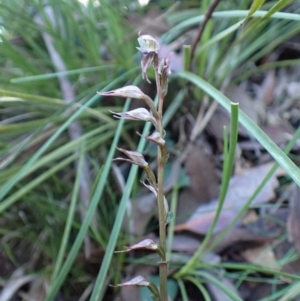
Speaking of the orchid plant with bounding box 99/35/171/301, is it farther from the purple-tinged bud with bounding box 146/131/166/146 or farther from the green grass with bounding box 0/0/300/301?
the green grass with bounding box 0/0/300/301

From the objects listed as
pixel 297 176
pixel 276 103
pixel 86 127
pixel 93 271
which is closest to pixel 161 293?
pixel 297 176

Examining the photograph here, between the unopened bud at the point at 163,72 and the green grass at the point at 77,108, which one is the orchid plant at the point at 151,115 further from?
the green grass at the point at 77,108

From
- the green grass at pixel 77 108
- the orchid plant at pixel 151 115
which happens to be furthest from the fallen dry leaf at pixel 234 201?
the orchid plant at pixel 151 115

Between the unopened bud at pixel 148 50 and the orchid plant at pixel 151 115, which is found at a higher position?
the unopened bud at pixel 148 50

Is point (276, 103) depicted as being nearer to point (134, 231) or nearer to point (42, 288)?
point (134, 231)

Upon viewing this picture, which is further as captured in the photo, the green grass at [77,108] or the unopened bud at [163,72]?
the green grass at [77,108]

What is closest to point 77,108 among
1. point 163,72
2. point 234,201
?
point 234,201

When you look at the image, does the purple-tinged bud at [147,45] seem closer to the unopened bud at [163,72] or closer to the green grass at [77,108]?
the unopened bud at [163,72]

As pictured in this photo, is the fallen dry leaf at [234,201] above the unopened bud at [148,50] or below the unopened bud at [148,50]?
below

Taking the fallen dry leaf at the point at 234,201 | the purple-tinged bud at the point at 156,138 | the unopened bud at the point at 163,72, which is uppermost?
the unopened bud at the point at 163,72

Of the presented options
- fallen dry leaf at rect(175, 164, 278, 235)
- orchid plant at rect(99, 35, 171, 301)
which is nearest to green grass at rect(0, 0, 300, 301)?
fallen dry leaf at rect(175, 164, 278, 235)
